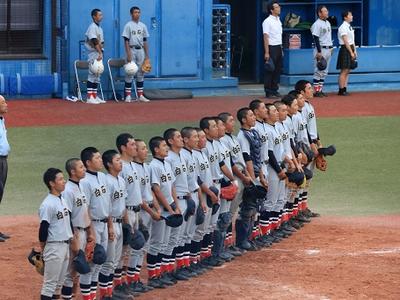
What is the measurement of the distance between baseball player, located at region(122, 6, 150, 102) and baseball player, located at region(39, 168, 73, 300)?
13.8 metres

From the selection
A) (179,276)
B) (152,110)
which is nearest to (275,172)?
(179,276)

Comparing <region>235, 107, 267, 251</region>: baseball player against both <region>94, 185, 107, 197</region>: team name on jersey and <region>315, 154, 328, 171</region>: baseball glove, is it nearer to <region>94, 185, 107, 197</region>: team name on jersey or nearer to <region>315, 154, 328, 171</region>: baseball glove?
<region>315, 154, 328, 171</region>: baseball glove

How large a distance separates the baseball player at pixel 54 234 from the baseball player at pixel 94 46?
13317 mm

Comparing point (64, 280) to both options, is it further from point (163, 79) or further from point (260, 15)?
point (260, 15)

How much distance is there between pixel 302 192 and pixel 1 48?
1078 centimetres

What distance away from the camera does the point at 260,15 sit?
28375mm

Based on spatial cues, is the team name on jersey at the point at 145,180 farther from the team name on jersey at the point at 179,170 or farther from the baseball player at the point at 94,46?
the baseball player at the point at 94,46

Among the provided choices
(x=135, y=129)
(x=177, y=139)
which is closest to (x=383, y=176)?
(x=135, y=129)

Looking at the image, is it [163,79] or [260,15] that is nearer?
[163,79]

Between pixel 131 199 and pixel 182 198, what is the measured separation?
94 centimetres

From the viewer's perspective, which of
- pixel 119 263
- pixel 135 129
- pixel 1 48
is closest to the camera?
pixel 119 263

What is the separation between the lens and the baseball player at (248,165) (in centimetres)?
1370

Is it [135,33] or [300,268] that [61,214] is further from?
[135,33]

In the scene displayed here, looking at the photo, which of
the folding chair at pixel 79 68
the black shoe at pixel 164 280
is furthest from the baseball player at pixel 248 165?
the folding chair at pixel 79 68
